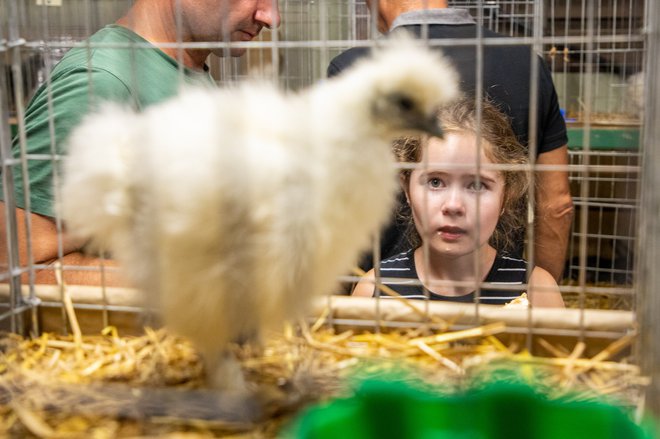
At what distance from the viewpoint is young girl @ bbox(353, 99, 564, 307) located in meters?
1.46

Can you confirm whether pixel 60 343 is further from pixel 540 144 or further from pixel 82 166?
pixel 540 144

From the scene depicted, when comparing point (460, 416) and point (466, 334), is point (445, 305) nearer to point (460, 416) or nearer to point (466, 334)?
point (466, 334)

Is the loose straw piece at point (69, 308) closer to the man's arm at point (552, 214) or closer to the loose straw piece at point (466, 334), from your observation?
the loose straw piece at point (466, 334)

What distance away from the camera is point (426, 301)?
3.88ft

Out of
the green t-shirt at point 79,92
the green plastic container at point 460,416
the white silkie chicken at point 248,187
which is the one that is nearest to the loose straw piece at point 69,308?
the green t-shirt at point 79,92

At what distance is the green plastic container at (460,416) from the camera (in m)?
0.79

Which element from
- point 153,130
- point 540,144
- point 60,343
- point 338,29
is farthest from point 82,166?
point 540,144

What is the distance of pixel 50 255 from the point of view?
4.30 feet

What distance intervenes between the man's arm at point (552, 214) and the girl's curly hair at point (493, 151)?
0.27 feet

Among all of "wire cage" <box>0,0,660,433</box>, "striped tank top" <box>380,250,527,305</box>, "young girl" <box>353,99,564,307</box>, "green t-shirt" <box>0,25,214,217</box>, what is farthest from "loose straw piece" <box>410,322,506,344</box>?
"green t-shirt" <box>0,25,214,217</box>

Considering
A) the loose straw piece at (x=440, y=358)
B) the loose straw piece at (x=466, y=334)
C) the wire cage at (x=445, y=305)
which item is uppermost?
the wire cage at (x=445, y=305)

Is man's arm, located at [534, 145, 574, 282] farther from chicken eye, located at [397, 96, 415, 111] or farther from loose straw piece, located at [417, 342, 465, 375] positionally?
chicken eye, located at [397, 96, 415, 111]

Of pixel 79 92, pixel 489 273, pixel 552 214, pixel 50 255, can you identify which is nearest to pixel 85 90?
pixel 79 92

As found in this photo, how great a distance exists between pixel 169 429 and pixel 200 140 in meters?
0.37
